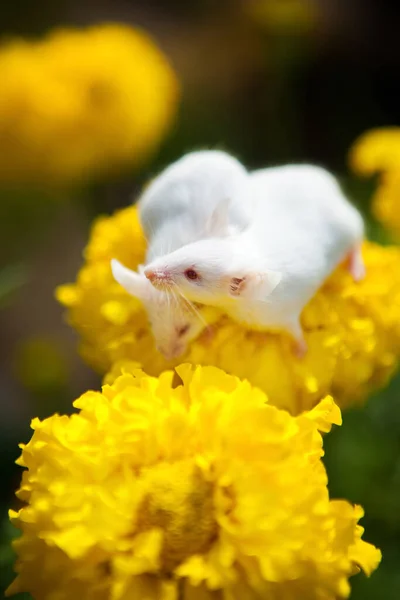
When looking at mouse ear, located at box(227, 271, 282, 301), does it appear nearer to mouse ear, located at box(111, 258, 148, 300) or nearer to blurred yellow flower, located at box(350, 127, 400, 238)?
mouse ear, located at box(111, 258, 148, 300)

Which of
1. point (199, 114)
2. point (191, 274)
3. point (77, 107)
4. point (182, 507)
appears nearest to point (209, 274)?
point (191, 274)

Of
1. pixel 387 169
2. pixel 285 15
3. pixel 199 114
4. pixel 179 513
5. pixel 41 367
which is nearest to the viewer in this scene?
pixel 179 513

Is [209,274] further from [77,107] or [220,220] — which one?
[77,107]

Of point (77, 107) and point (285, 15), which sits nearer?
point (77, 107)

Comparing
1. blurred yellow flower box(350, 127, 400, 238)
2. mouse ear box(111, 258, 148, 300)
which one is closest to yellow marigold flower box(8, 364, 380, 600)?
mouse ear box(111, 258, 148, 300)

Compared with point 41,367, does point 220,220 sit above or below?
above

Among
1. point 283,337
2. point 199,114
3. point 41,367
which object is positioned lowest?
point 41,367
